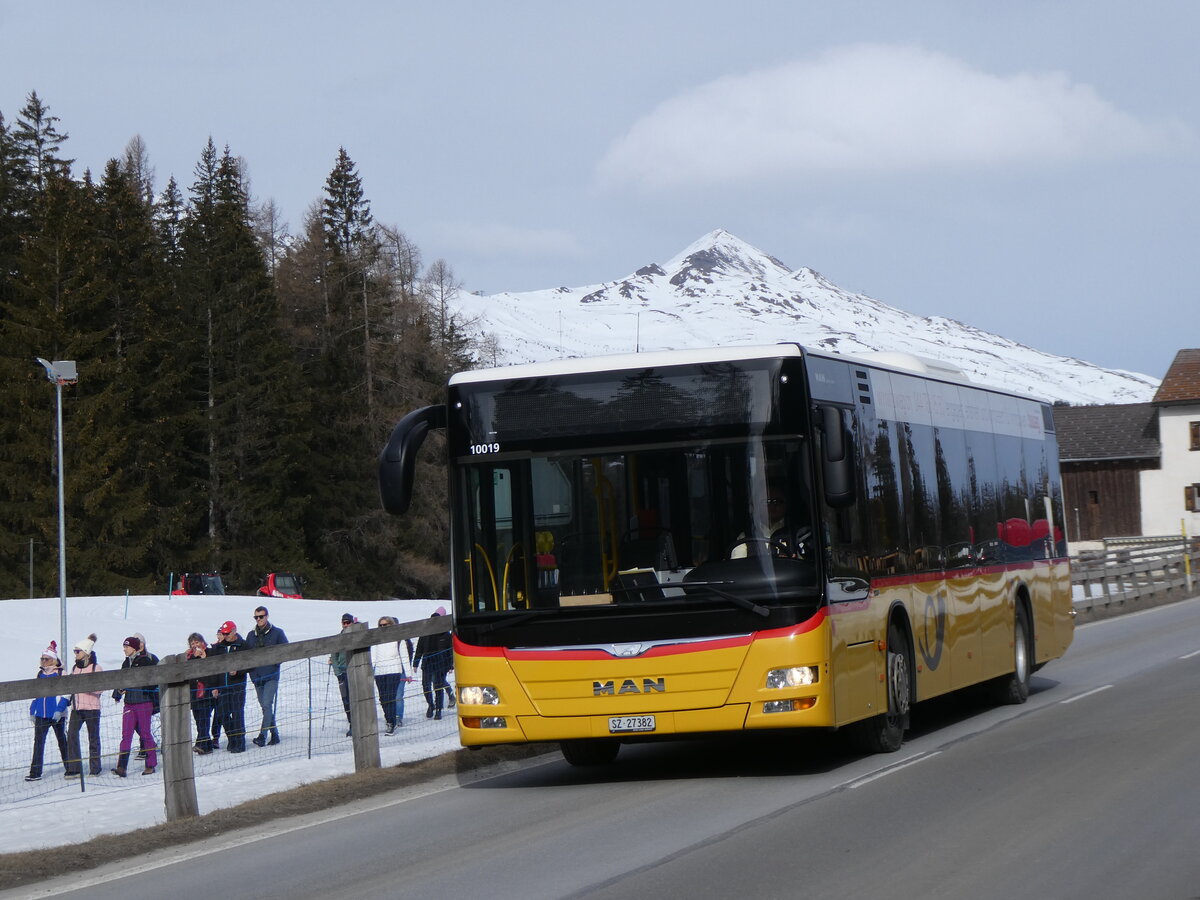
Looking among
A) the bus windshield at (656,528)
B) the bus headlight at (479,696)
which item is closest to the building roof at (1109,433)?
the bus windshield at (656,528)

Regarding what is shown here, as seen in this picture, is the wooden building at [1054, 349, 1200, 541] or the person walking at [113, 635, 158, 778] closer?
the person walking at [113, 635, 158, 778]

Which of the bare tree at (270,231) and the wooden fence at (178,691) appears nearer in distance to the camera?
the wooden fence at (178,691)

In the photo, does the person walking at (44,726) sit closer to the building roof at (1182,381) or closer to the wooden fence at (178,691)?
the wooden fence at (178,691)

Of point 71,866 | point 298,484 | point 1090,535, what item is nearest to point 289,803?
point 71,866

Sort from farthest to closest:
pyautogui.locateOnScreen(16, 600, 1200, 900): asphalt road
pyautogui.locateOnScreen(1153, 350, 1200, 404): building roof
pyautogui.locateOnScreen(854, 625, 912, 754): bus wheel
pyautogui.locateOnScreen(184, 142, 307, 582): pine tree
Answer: pyautogui.locateOnScreen(1153, 350, 1200, 404): building roof < pyautogui.locateOnScreen(184, 142, 307, 582): pine tree < pyautogui.locateOnScreen(854, 625, 912, 754): bus wheel < pyautogui.locateOnScreen(16, 600, 1200, 900): asphalt road

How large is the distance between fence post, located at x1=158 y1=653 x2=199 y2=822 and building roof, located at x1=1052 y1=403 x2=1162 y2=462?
80.9 meters

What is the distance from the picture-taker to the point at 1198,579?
46.4m

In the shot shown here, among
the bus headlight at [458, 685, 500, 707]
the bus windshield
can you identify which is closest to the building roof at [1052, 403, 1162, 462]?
the bus windshield

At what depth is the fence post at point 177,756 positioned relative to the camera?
11.7 metres

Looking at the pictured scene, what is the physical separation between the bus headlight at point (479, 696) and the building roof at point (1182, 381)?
79.1 m

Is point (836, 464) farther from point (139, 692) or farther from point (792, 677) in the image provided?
point (139, 692)

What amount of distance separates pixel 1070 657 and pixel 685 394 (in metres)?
13.9

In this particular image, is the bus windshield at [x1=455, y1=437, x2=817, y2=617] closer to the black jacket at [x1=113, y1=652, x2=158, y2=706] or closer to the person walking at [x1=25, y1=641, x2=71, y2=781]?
the black jacket at [x1=113, y1=652, x2=158, y2=706]

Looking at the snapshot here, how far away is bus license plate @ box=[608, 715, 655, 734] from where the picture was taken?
11.4 m
